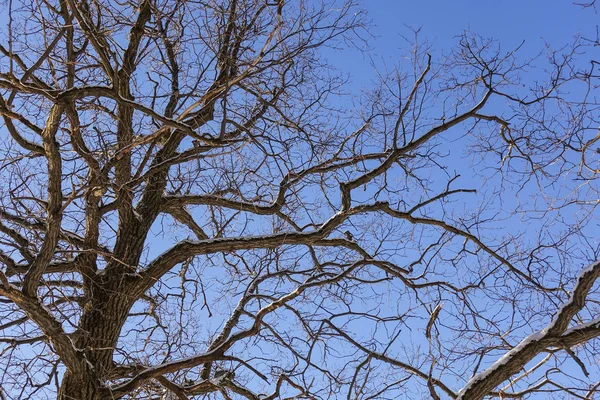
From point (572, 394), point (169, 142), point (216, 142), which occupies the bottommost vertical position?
point (572, 394)

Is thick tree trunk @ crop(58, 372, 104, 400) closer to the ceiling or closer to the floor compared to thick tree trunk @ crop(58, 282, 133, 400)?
closer to the floor

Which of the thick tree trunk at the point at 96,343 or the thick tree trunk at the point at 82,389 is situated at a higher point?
the thick tree trunk at the point at 96,343

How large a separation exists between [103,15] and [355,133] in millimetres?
2969

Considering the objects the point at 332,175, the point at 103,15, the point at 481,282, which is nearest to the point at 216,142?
the point at 103,15

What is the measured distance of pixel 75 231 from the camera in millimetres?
6410

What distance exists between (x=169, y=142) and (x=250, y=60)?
2006mm

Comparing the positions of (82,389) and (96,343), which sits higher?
(96,343)

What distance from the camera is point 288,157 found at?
620 centimetres

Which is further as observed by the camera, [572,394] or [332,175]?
[332,175]

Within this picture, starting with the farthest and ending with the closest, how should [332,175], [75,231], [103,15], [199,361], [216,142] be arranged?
[332,175], [75,231], [199,361], [103,15], [216,142]

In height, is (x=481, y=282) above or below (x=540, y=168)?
below

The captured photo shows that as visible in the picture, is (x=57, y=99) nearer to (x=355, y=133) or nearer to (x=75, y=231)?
(x=75, y=231)

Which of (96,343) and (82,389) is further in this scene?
(96,343)

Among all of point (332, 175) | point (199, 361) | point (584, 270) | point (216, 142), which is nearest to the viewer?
point (216, 142)
